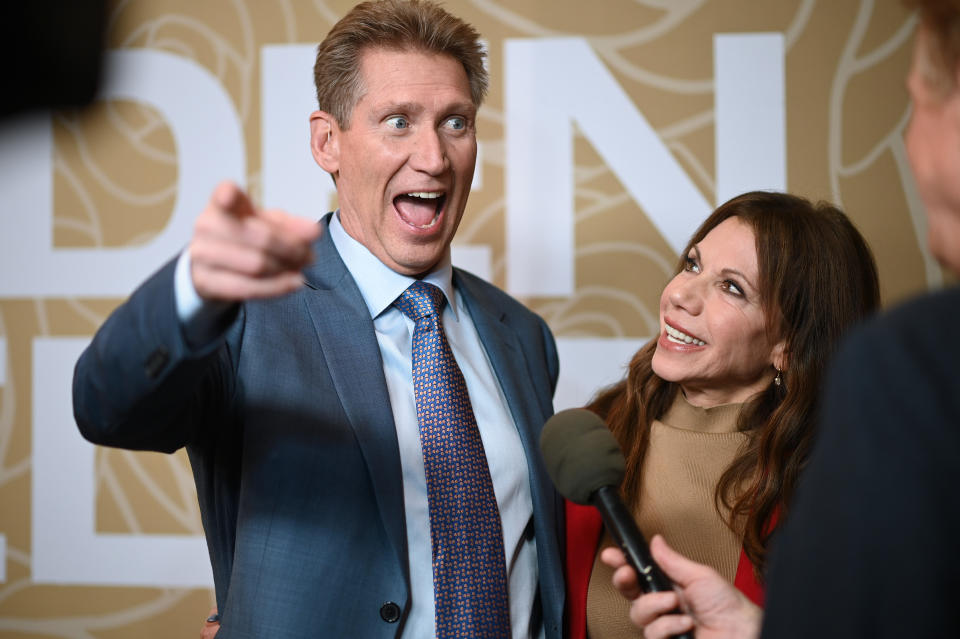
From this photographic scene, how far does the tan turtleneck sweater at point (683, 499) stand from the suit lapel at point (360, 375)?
0.52 meters

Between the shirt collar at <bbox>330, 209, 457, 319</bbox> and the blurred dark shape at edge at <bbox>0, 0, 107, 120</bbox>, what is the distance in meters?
1.30

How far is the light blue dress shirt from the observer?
159 cm

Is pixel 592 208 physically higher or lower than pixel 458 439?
higher

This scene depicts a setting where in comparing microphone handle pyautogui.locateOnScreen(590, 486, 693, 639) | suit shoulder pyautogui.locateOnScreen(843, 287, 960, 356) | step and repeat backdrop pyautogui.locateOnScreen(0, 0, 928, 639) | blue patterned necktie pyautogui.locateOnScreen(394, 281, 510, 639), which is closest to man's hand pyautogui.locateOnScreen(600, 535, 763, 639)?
microphone handle pyautogui.locateOnScreen(590, 486, 693, 639)

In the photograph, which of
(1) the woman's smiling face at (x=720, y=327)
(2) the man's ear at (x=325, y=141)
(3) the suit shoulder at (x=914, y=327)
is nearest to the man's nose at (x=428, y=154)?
(2) the man's ear at (x=325, y=141)

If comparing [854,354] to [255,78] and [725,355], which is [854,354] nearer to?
[725,355]

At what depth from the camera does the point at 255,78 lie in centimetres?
297

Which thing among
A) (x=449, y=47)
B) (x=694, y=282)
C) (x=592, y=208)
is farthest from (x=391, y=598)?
(x=592, y=208)

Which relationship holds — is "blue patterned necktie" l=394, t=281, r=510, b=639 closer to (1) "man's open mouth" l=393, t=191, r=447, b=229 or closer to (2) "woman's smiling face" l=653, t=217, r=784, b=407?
(1) "man's open mouth" l=393, t=191, r=447, b=229

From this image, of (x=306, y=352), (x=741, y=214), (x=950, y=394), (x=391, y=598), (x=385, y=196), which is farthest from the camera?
(x=741, y=214)

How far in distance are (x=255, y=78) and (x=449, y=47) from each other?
4.20 ft

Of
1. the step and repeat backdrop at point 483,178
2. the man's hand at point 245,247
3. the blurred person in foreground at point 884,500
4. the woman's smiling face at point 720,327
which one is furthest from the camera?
the step and repeat backdrop at point 483,178

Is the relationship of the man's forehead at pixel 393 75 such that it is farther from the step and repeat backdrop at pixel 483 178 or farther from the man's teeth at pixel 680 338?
the step and repeat backdrop at pixel 483 178

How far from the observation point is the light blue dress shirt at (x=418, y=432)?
1593 millimetres
